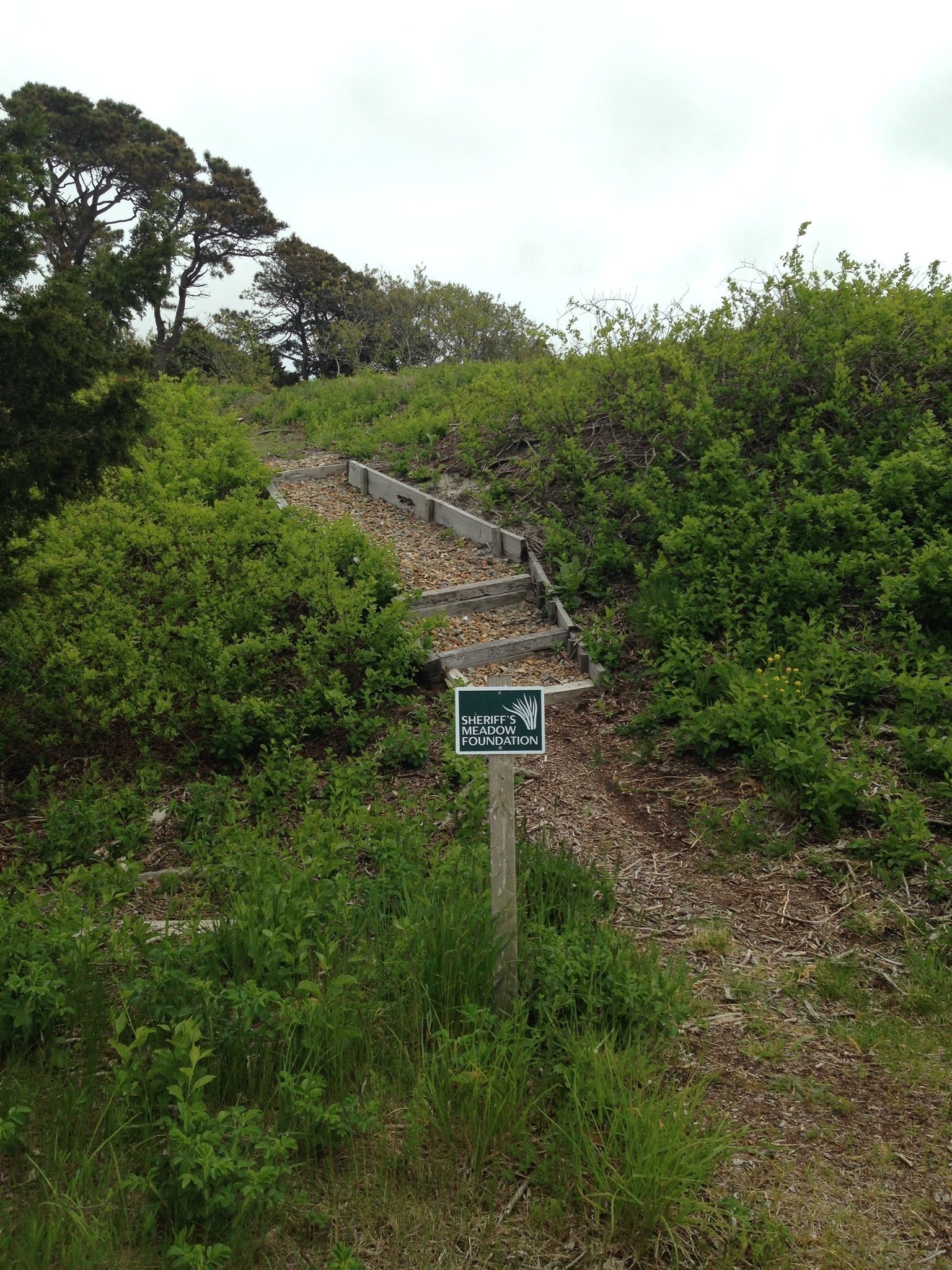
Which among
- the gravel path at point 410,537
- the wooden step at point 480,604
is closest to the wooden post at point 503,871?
the gravel path at point 410,537

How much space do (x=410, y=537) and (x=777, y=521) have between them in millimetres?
4087

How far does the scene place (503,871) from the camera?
3479 mm

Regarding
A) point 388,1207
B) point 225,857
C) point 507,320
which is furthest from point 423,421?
point 507,320

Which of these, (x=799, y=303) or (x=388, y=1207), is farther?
(x=799, y=303)

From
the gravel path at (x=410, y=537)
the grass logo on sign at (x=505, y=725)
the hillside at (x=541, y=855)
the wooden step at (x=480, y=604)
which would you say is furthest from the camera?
the gravel path at (x=410, y=537)

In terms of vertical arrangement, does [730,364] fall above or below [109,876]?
above

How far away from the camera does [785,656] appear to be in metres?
6.26

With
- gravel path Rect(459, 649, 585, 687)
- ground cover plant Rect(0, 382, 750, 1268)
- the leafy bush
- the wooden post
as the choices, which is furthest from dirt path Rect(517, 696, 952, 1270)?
the leafy bush

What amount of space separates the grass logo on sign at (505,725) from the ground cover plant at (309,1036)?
2.33 feet

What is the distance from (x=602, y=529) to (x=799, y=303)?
10.7ft

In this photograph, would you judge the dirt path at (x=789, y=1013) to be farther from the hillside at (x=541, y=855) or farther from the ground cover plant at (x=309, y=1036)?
the ground cover plant at (x=309, y=1036)

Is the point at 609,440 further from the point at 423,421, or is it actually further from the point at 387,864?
the point at 387,864

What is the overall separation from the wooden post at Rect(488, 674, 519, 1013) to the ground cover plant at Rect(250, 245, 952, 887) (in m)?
2.32

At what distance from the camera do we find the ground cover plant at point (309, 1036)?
2607 millimetres
